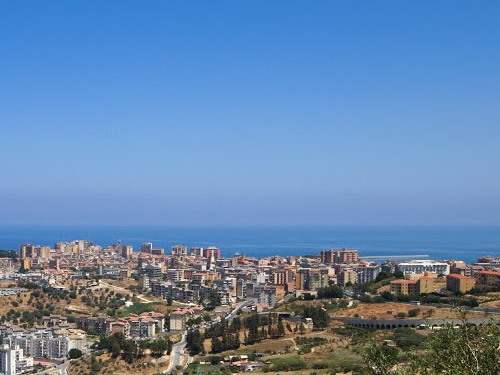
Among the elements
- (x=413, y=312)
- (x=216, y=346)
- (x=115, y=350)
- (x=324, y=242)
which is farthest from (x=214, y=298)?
(x=324, y=242)

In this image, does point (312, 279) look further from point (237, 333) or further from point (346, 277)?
point (237, 333)

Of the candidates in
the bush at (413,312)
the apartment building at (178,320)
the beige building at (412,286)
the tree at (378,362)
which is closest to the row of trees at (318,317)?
the bush at (413,312)

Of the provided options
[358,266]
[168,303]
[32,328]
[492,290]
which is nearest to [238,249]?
[358,266]

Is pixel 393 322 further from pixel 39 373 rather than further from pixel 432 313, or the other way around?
pixel 39 373

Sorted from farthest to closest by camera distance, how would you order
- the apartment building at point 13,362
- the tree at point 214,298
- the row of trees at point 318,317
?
the tree at point 214,298, the apartment building at point 13,362, the row of trees at point 318,317

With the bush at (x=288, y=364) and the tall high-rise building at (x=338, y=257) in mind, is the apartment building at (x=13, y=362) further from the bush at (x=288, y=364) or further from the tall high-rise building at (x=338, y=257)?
the tall high-rise building at (x=338, y=257)

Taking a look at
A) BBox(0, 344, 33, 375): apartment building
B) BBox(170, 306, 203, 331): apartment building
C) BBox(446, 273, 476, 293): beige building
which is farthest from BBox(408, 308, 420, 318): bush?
BBox(0, 344, 33, 375): apartment building
